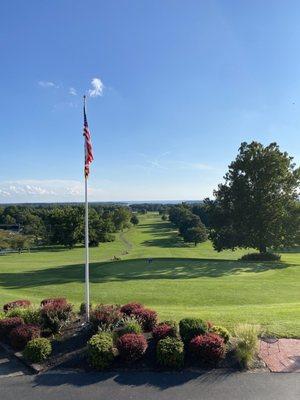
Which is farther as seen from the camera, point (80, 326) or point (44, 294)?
point (44, 294)

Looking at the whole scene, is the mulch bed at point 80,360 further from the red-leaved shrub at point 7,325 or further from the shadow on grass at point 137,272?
the shadow on grass at point 137,272

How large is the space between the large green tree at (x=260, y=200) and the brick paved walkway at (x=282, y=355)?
1454 inches

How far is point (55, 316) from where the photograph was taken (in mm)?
12727

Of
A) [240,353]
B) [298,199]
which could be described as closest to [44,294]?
[240,353]

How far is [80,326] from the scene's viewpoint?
42.5 feet

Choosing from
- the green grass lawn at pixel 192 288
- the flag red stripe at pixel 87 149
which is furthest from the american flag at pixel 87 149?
the green grass lawn at pixel 192 288

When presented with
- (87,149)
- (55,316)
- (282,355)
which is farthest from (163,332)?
(87,149)

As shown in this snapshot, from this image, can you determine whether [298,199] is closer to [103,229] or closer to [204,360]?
[204,360]

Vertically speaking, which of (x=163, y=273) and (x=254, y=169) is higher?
(x=254, y=169)

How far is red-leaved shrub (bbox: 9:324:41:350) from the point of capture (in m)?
11.6

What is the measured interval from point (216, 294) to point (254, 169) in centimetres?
2715

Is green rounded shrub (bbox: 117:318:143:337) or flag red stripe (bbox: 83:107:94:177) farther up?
flag red stripe (bbox: 83:107:94:177)

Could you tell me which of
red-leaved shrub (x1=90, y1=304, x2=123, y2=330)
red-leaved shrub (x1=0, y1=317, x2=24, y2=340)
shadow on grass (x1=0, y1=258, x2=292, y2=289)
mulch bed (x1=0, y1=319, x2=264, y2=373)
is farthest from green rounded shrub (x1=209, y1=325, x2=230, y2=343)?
shadow on grass (x1=0, y1=258, x2=292, y2=289)

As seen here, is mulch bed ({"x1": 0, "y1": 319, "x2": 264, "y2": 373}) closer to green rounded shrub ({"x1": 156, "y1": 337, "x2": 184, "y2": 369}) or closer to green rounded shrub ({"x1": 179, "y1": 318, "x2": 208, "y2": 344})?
green rounded shrub ({"x1": 156, "y1": 337, "x2": 184, "y2": 369})
